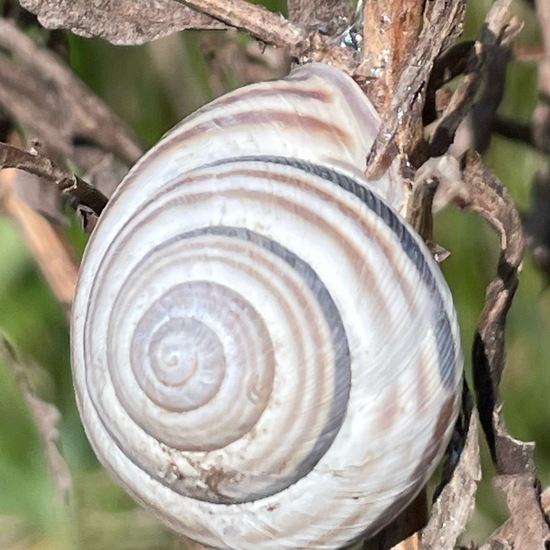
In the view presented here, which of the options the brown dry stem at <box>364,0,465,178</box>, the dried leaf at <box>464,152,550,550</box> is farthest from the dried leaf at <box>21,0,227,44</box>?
the dried leaf at <box>464,152,550,550</box>

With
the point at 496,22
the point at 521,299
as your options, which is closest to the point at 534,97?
the point at 521,299

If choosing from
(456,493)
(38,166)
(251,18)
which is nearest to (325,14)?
(251,18)

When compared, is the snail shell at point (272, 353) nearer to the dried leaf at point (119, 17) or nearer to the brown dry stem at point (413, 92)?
the brown dry stem at point (413, 92)

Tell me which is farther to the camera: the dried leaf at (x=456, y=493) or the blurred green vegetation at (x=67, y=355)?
the blurred green vegetation at (x=67, y=355)

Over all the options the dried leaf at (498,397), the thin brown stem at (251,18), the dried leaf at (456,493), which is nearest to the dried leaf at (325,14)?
the thin brown stem at (251,18)

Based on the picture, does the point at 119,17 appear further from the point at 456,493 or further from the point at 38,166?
the point at 456,493
